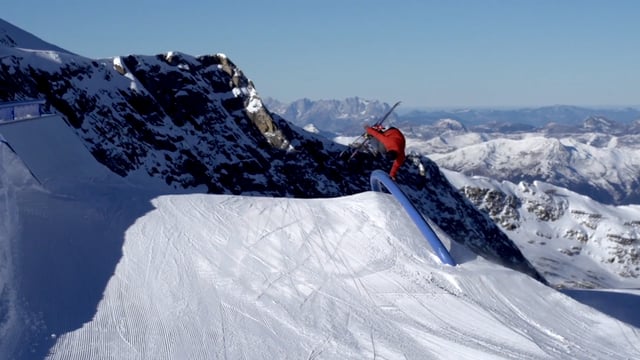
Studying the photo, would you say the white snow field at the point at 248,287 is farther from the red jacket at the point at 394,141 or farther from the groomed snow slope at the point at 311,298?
the red jacket at the point at 394,141

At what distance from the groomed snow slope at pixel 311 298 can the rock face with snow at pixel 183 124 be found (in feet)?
160

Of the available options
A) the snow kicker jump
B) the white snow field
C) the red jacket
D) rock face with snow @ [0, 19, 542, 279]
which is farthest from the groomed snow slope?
rock face with snow @ [0, 19, 542, 279]

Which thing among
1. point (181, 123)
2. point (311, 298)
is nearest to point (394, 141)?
point (311, 298)

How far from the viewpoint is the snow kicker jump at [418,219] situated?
66.0ft

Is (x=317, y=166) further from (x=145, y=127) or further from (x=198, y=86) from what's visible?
(x=145, y=127)

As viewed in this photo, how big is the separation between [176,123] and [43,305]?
90025mm

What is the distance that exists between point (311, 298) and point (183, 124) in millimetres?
90093

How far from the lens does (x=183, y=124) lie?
10425 centimetres

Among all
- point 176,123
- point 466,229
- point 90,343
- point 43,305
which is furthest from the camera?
point 466,229

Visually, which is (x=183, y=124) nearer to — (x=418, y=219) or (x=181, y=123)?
(x=181, y=123)

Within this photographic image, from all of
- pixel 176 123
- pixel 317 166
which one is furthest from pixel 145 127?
pixel 317 166

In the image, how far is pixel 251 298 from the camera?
1705 cm

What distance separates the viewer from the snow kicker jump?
2012 centimetres

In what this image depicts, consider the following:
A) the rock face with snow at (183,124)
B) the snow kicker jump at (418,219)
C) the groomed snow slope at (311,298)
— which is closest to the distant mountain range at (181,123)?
the rock face with snow at (183,124)
